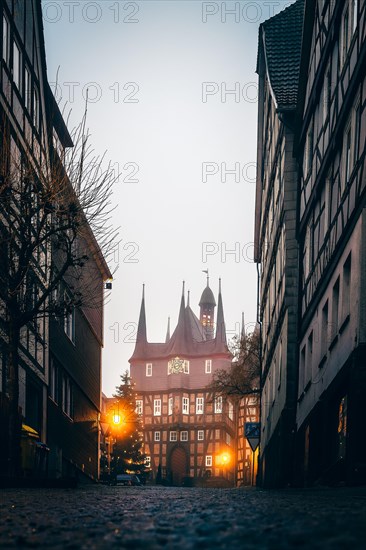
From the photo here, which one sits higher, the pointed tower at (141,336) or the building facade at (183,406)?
the pointed tower at (141,336)

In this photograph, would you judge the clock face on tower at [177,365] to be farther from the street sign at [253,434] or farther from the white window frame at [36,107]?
the white window frame at [36,107]

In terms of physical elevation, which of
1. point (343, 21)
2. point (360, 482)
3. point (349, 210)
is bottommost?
point (360, 482)

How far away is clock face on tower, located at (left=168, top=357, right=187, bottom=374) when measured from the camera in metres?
132

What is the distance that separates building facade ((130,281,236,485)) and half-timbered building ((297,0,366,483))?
279ft

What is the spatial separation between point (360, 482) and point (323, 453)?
4493 millimetres

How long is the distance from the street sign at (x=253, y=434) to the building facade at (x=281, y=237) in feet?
1.68

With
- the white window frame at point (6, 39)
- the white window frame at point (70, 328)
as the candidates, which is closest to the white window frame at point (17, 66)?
the white window frame at point (6, 39)

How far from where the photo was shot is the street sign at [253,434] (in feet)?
103

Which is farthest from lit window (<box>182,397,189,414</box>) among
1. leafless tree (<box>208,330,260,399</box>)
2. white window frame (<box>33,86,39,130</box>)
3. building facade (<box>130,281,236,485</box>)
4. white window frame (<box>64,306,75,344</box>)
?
white window frame (<box>33,86,39,130</box>)

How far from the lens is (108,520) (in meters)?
6.43

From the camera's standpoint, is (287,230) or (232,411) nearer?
(287,230)

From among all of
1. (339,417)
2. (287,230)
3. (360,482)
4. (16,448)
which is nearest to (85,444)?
(287,230)

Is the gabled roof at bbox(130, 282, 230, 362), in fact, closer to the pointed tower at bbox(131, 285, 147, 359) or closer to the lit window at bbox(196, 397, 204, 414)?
the pointed tower at bbox(131, 285, 147, 359)

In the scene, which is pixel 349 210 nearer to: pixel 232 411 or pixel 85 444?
pixel 85 444
